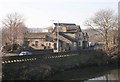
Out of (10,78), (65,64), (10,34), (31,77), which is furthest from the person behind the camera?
(10,34)

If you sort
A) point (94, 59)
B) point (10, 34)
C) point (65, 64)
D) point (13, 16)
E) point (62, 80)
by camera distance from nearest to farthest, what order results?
point (62, 80), point (65, 64), point (94, 59), point (10, 34), point (13, 16)

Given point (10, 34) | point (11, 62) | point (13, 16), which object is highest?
point (13, 16)

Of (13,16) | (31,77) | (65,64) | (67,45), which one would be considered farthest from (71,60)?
(13,16)

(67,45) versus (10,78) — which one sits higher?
(67,45)

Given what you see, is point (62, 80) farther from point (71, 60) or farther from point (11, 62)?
point (71, 60)

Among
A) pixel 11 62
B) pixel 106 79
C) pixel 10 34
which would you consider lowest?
pixel 106 79

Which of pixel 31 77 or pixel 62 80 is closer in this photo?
pixel 31 77

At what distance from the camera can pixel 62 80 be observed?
95.1 feet

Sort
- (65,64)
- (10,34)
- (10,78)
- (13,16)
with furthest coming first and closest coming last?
(13,16), (10,34), (65,64), (10,78)

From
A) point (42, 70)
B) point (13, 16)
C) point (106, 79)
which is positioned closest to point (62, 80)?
point (42, 70)

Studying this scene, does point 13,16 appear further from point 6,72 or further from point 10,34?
point 6,72

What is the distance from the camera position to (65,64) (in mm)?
35875

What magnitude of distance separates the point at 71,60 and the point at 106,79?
7832mm

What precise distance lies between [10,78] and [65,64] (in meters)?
12.3
